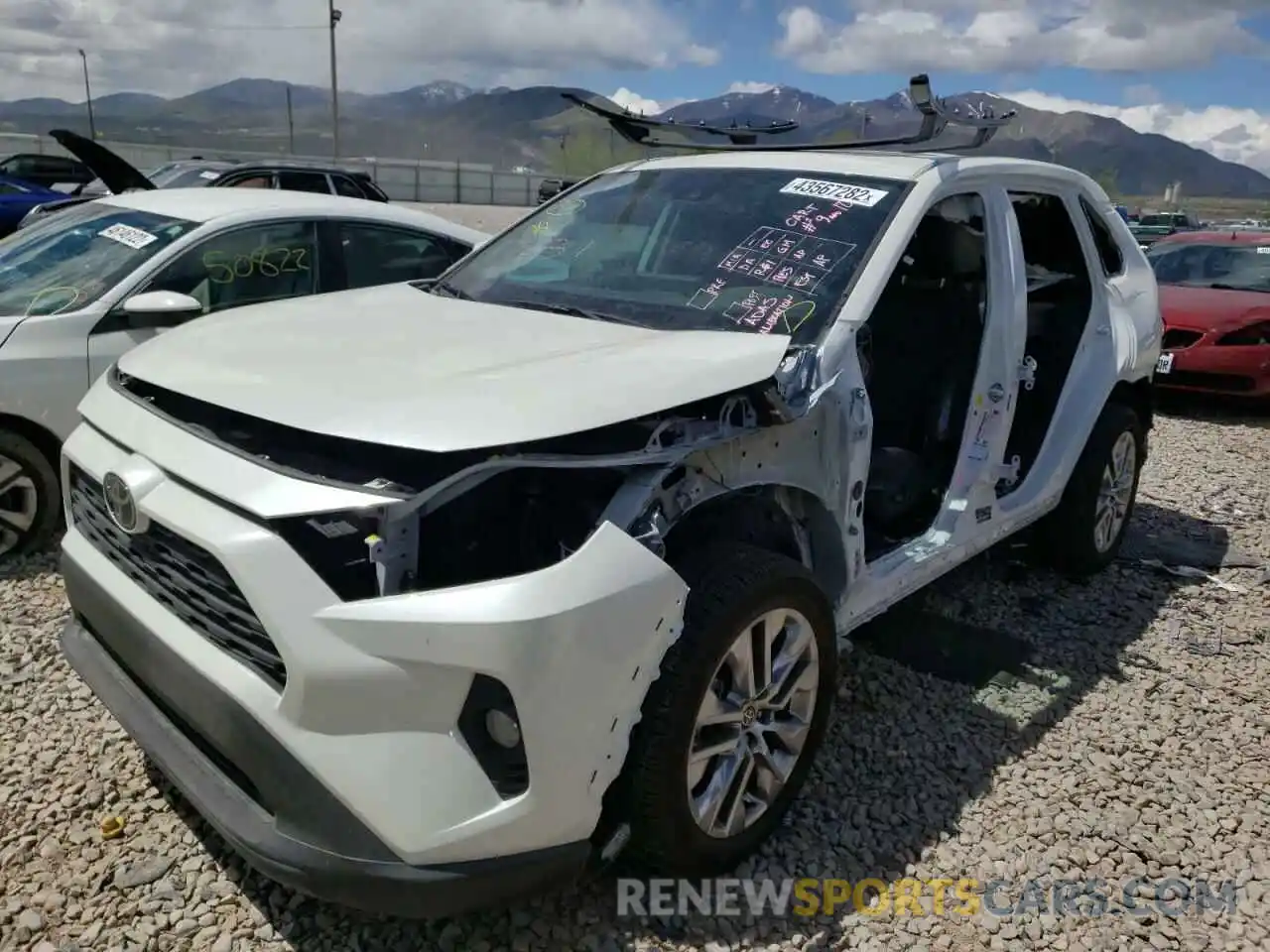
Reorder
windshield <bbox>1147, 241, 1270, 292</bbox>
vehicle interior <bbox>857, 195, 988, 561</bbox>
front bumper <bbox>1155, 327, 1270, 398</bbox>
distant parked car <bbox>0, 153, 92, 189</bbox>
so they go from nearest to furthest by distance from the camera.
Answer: vehicle interior <bbox>857, 195, 988, 561</bbox>
front bumper <bbox>1155, 327, 1270, 398</bbox>
windshield <bbox>1147, 241, 1270, 292</bbox>
distant parked car <bbox>0, 153, 92, 189</bbox>

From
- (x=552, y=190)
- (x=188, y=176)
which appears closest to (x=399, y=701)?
(x=552, y=190)

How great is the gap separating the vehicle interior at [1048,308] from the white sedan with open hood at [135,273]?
3.17m

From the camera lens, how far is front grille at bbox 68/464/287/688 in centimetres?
203

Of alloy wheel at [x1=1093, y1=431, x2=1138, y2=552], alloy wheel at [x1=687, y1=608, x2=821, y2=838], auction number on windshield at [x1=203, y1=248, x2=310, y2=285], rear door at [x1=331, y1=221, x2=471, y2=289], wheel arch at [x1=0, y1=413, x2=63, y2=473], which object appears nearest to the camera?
alloy wheel at [x1=687, y1=608, x2=821, y2=838]

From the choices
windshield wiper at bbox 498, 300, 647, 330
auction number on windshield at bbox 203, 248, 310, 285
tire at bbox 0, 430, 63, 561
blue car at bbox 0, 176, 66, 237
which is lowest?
tire at bbox 0, 430, 63, 561

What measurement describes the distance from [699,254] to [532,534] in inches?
52.3

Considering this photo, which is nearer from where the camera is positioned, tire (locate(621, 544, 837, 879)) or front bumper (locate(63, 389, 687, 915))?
front bumper (locate(63, 389, 687, 915))

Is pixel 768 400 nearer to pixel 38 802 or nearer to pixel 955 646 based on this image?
pixel 955 646

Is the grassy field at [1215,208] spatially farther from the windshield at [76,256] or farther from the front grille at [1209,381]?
the windshield at [76,256]

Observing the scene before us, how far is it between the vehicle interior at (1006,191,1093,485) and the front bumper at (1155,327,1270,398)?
4.87 metres

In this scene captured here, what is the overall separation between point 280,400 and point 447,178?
154 feet

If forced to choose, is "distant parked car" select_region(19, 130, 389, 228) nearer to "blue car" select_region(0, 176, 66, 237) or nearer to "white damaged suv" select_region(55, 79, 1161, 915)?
"blue car" select_region(0, 176, 66, 237)

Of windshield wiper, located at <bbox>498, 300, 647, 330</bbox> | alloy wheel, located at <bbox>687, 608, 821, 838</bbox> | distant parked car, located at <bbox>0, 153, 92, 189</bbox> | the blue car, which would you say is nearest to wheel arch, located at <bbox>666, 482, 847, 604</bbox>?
alloy wheel, located at <bbox>687, 608, 821, 838</bbox>

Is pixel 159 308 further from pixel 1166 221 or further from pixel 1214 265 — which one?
pixel 1166 221
